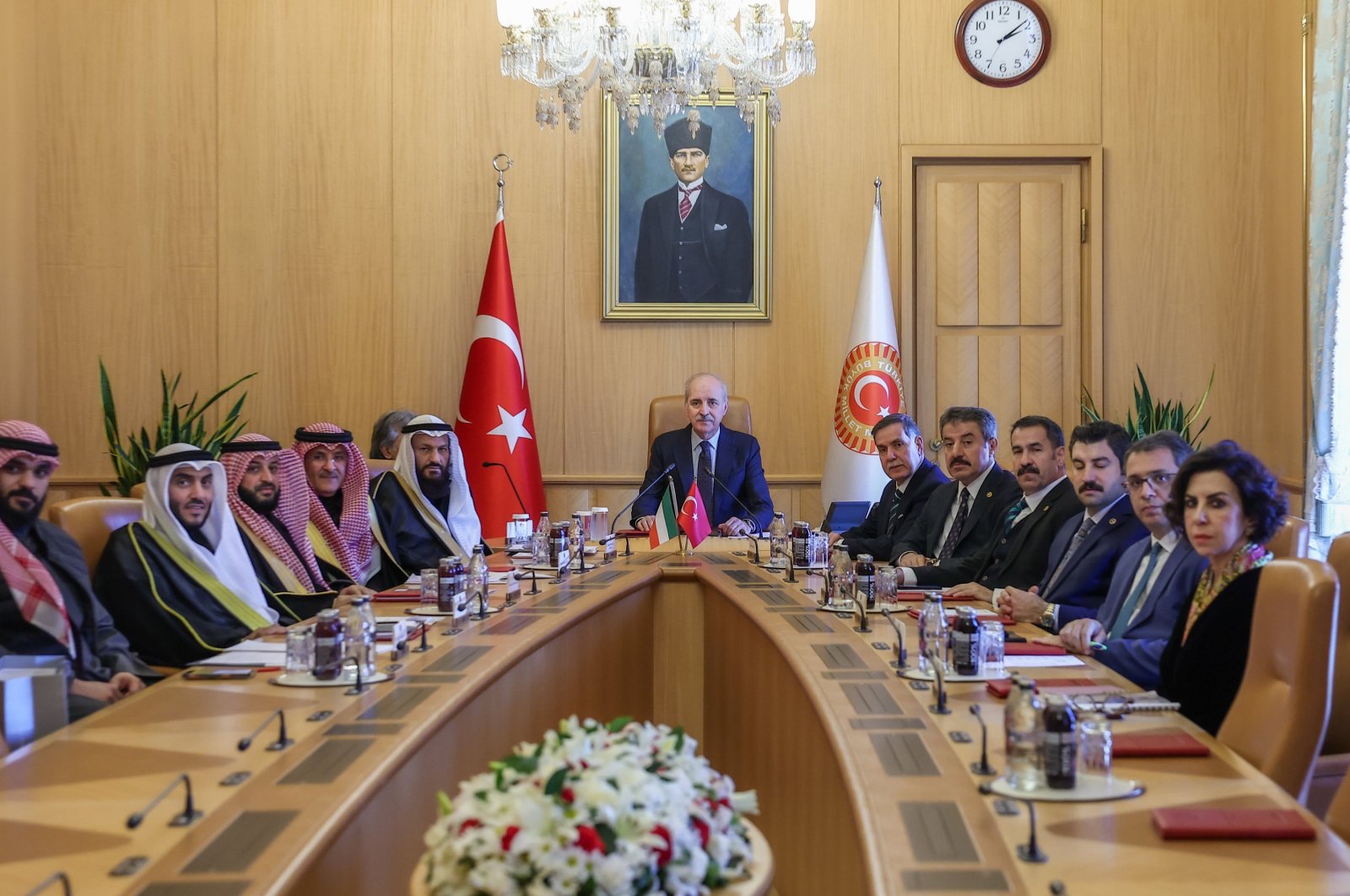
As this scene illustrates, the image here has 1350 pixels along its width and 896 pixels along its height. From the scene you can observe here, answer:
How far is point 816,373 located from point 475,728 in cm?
450

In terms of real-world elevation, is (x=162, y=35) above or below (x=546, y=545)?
above

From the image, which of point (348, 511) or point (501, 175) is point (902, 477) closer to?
point (348, 511)

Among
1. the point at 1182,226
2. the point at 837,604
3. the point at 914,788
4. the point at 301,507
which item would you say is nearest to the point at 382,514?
the point at 301,507

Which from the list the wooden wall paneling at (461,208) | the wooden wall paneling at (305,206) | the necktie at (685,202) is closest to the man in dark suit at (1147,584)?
the necktie at (685,202)

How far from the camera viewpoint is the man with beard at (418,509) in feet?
17.5

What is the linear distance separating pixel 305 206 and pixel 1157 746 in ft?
19.1

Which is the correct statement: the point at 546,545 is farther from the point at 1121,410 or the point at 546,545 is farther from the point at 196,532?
the point at 1121,410

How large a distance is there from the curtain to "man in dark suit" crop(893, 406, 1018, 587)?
1.94 m

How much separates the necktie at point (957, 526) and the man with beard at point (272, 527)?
2.13 meters

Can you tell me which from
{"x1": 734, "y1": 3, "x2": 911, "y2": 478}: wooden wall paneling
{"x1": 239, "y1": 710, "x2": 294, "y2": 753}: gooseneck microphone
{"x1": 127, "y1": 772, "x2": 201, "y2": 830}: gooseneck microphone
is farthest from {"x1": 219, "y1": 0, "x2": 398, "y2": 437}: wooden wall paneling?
{"x1": 127, "y1": 772, "x2": 201, "y2": 830}: gooseneck microphone

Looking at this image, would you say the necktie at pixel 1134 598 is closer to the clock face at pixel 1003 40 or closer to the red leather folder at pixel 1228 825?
the red leather folder at pixel 1228 825

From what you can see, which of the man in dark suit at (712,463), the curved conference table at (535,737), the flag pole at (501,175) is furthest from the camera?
the flag pole at (501,175)

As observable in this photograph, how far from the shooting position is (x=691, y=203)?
7070mm

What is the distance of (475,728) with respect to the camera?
2.97 meters
